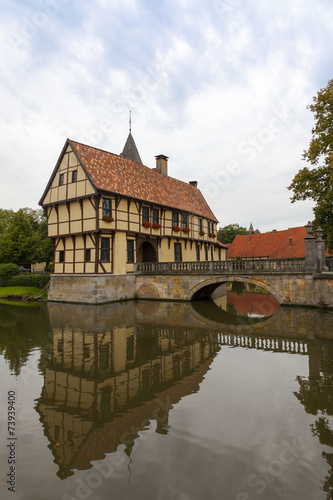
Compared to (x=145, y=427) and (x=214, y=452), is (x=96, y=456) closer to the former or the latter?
(x=145, y=427)

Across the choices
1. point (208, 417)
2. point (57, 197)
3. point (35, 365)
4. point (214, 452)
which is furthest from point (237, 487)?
point (57, 197)

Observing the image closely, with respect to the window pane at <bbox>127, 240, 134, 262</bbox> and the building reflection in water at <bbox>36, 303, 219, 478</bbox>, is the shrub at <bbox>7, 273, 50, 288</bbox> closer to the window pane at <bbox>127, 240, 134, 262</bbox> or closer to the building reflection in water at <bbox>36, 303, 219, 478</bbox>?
the window pane at <bbox>127, 240, 134, 262</bbox>

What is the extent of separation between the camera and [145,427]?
15.3 feet

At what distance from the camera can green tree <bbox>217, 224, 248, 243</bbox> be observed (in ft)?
201

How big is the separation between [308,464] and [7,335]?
10234mm

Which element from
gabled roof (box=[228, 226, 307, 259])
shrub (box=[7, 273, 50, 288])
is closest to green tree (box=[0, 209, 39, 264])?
shrub (box=[7, 273, 50, 288])

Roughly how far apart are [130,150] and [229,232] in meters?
36.2

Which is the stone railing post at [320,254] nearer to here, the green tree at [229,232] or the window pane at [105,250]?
the window pane at [105,250]

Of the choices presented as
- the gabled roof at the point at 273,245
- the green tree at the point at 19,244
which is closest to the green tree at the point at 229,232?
the gabled roof at the point at 273,245

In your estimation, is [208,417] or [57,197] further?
[57,197]

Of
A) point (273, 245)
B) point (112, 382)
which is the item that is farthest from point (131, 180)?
point (273, 245)

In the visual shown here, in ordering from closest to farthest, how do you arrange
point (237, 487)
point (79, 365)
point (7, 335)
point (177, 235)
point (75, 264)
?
point (237, 487) → point (79, 365) → point (7, 335) → point (75, 264) → point (177, 235)

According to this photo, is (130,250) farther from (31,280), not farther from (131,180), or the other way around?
(31,280)

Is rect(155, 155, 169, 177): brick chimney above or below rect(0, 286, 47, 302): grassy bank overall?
above
